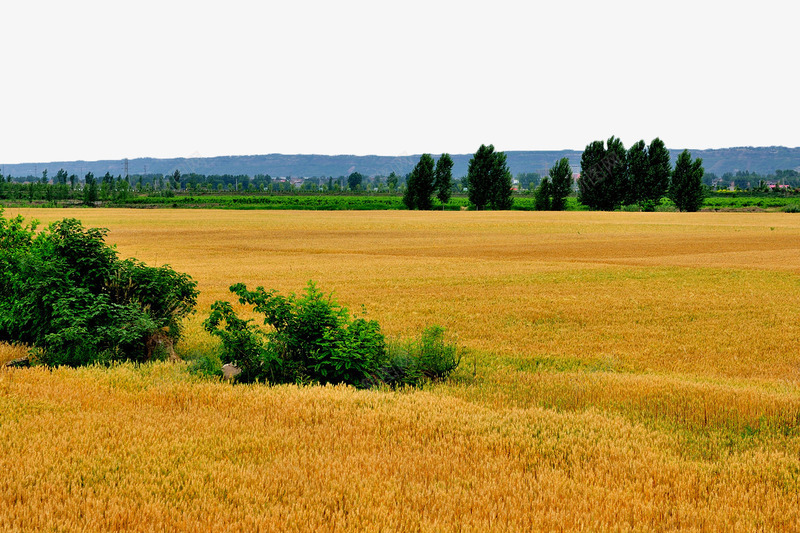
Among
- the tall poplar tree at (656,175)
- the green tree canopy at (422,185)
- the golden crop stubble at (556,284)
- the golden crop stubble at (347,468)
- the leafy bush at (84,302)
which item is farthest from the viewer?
the green tree canopy at (422,185)

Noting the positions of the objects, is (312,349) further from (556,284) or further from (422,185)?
(422,185)

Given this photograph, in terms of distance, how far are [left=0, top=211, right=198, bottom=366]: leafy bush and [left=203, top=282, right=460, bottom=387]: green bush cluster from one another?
6.17ft

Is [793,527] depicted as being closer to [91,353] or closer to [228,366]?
[228,366]

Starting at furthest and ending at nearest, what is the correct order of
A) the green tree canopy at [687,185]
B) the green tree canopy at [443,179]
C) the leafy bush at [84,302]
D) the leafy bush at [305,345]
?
the green tree canopy at [443,179]
the green tree canopy at [687,185]
the leafy bush at [84,302]
the leafy bush at [305,345]

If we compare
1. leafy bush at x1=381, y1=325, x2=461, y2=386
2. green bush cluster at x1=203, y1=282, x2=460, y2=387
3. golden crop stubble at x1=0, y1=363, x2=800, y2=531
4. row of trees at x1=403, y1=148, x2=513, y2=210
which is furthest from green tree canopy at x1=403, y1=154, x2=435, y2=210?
golden crop stubble at x1=0, y1=363, x2=800, y2=531

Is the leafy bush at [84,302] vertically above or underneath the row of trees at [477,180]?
underneath

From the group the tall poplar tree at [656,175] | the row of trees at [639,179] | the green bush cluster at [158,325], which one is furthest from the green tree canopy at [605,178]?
the green bush cluster at [158,325]

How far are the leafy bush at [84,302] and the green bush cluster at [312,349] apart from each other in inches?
74.1

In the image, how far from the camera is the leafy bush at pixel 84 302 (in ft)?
37.4

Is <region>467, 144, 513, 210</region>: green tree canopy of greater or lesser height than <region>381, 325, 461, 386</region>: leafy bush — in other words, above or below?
above

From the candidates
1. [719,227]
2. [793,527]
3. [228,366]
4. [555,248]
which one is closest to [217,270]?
[228,366]

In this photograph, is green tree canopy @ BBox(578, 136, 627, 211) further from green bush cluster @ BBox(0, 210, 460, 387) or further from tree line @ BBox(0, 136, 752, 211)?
green bush cluster @ BBox(0, 210, 460, 387)

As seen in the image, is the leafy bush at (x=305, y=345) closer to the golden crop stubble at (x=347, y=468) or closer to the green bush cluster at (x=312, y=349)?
the green bush cluster at (x=312, y=349)

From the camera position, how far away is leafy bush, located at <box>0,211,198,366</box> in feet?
37.4
